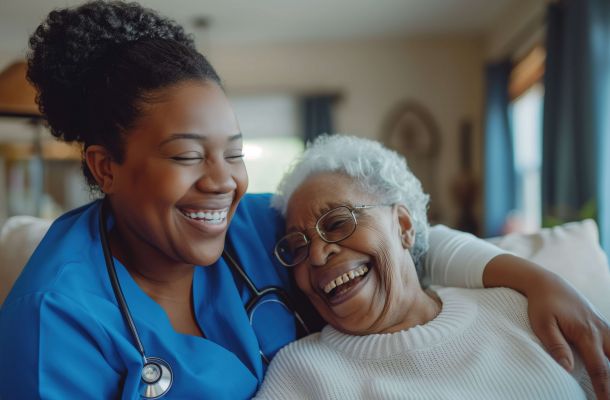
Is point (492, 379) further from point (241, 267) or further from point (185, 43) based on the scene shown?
point (185, 43)

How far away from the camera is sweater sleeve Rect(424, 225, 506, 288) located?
128cm

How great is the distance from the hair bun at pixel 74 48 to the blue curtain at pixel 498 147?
14.9 ft

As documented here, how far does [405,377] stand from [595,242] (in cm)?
74

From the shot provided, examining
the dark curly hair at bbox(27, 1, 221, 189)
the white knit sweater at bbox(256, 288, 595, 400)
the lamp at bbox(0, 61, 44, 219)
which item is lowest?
the white knit sweater at bbox(256, 288, 595, 400)

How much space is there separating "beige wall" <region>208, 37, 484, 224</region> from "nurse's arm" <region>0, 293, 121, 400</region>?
530cm

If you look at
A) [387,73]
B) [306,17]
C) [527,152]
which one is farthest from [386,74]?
[527,152]

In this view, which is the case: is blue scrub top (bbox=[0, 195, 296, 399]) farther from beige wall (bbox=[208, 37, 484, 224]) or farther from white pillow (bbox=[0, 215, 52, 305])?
beige wall (bbox=[208, 37, 484, 224])

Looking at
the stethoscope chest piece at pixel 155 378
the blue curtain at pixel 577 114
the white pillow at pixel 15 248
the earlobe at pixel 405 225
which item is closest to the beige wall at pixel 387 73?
the blue curtain at pixel 577 114

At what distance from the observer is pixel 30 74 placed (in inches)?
44.1

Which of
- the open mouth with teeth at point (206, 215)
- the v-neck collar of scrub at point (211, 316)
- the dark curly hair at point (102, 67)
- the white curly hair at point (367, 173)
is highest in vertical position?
the dark curly hair at point (102, 67)

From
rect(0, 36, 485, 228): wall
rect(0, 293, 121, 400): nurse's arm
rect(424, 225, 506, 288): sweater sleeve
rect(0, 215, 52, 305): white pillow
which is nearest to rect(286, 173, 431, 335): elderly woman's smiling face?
rect(424, 225, 506, 288): sweater sleeve

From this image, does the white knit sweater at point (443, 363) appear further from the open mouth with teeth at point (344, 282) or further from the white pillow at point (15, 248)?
the white pillow at point (15, 248)

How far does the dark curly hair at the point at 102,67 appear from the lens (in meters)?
1.02

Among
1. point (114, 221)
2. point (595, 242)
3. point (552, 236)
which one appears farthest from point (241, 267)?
point (595, 242)
